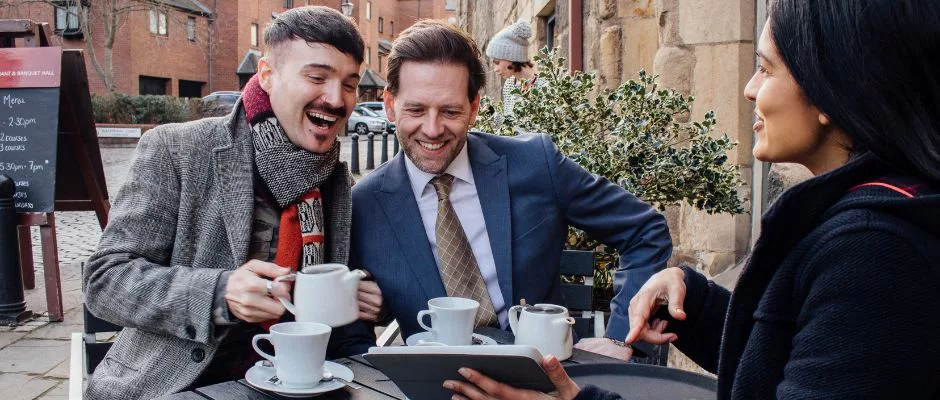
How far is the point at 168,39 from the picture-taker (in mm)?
35219

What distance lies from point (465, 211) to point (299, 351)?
1050 millimetres

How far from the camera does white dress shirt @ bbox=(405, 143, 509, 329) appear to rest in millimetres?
2600

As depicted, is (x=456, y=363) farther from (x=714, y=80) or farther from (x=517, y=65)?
(x=517, y=65)

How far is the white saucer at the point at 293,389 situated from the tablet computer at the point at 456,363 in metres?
0.28

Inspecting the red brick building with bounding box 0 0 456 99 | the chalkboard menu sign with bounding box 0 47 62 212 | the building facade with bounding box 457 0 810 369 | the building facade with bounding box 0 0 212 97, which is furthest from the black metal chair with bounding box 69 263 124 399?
the building facade with bounding box 0 0 212 97

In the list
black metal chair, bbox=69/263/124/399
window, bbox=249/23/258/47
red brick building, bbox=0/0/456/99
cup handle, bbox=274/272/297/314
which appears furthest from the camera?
window, bbox=249/23/258/47

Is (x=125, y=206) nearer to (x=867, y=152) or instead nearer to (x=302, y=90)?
(x=302, y=90)

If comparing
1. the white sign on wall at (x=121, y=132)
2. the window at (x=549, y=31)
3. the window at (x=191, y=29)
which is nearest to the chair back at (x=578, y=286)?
the white sign on wall at (x=121, y=132)

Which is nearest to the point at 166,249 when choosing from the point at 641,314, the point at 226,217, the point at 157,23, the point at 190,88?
the point at 226,217

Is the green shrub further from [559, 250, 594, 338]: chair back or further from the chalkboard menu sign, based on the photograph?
[559, 250, 594, 338]: chair back

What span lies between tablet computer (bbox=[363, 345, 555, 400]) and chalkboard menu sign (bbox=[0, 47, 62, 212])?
16.1 feet

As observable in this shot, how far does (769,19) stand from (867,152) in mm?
264

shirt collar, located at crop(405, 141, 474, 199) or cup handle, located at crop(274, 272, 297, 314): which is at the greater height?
shirt collar, located at crop(405, 141, 474, 199)

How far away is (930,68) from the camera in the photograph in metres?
1.17
